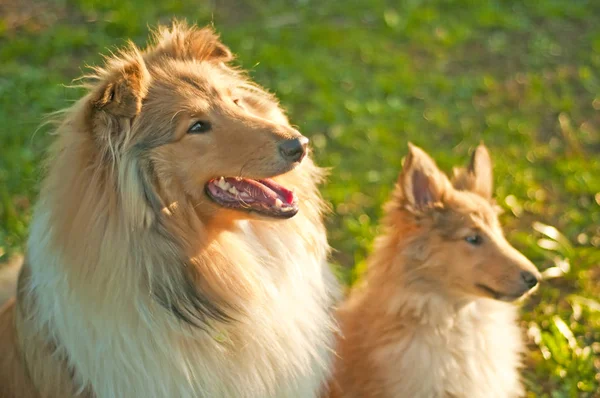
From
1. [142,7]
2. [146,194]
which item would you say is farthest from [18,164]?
[146,194]

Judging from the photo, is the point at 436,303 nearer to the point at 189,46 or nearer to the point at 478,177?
the point at 478,177

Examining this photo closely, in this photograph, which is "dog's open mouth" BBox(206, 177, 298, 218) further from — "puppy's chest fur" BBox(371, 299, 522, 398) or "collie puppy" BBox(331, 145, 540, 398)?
"puppy's chest fur" BBox(371, 299, 522, 398)

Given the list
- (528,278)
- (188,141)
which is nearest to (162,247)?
(188,141)

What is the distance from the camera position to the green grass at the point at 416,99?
15.7 feet

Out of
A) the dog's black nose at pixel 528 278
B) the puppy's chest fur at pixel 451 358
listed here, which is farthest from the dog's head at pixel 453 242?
the puppy's chest fur at pixel 451 358

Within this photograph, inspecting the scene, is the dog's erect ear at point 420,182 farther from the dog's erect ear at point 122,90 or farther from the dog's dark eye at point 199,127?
the dog's erect ear at point 122,90

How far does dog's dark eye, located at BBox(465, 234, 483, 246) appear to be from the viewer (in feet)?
12.2

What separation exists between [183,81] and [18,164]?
2.87 m

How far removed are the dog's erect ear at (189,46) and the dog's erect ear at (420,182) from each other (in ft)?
3.53

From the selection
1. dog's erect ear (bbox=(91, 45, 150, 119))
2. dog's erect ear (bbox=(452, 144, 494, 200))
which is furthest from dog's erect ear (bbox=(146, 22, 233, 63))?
dog's erect ear (bbox=(452, 144, 494, 200))

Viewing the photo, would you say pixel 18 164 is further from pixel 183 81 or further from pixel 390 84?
pixel 390 84

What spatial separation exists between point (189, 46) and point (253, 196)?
0.79 metres

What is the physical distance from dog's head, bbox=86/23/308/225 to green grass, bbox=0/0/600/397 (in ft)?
6.32

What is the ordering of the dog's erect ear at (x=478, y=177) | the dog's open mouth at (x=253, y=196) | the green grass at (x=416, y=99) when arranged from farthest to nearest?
the green grass at (x=416, y=99)
the dog's erect ear at (x=478, y=177)
the dog's open mouth at (x=253, y=196)
